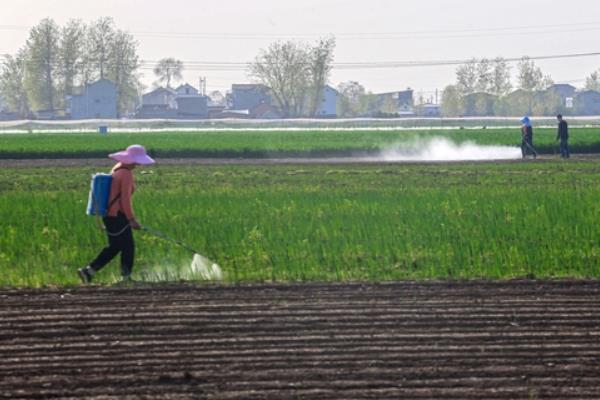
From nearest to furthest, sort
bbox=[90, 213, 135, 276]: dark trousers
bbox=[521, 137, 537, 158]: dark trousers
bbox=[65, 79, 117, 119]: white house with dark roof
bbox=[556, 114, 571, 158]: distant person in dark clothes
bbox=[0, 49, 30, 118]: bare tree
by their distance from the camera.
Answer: bbox=[90, 213, 135, 276]: dark trousers → bbox=[556, 114, 571, 158]: distant person in dark clothes → bbox=[521, 137, 537, 158]: dark trousers → bbox=[65, 79, 117, 119]: white house with dark roof → bbox=[0, 49, 30, 118]: bare tree

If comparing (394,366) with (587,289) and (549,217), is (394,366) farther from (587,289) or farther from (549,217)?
(549,217)

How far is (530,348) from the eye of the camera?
8688 mm

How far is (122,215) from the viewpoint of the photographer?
12414mm

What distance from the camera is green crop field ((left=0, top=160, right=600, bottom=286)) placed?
13.0 meters

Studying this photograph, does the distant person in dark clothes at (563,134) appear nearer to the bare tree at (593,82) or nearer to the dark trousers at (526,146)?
the dark trousers at (526,146)

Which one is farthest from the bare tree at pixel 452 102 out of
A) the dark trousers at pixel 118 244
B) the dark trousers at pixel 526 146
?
the dark trousers at pixel 118 244

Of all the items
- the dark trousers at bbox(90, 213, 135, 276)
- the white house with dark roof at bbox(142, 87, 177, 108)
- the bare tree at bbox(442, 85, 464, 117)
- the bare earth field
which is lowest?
the bare earth field

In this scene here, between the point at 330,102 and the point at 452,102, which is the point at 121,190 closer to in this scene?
the point at 452,102

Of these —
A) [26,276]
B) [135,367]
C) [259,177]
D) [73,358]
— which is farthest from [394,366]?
[259,177]

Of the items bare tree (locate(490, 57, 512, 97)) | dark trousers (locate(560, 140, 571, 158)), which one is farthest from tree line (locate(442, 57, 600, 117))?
dark trousers (locate(560, 140, 571, 158))

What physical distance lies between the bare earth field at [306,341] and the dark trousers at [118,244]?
32.4 inches

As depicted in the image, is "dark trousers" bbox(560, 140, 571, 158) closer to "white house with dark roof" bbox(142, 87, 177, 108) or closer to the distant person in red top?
the distant person in red top

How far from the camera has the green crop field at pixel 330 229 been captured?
1305 cm

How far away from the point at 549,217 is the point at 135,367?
10.6m
